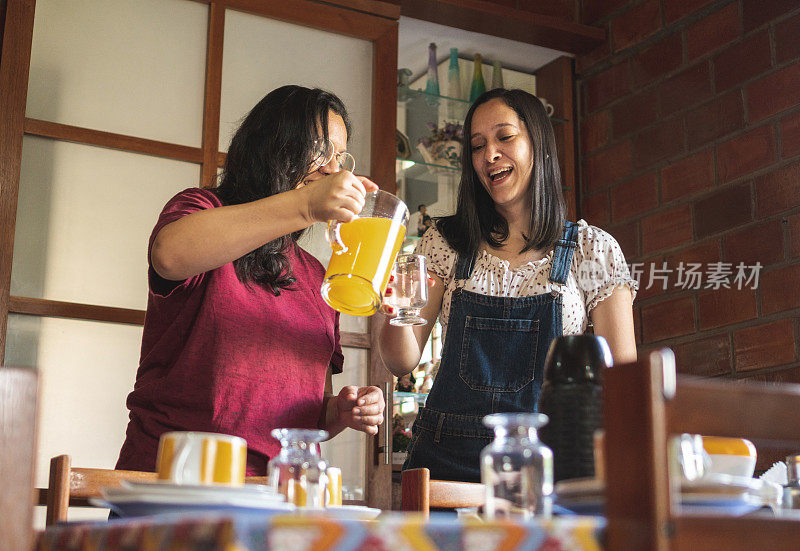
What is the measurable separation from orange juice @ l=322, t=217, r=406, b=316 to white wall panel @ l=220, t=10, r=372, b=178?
1267 mm

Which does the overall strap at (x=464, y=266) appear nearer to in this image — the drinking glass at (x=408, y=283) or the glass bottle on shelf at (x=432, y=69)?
the drinking glass at (x=408, y=283)

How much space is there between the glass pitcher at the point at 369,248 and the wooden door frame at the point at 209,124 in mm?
961

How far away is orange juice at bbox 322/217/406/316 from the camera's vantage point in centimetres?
123

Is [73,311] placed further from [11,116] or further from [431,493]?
[431,493]

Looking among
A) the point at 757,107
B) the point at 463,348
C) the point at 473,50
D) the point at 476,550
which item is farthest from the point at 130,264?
the point at 476,550

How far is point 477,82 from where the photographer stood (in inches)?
121

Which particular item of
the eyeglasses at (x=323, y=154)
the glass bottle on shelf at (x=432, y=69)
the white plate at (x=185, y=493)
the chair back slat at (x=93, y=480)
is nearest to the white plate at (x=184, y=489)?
the white plate at (x=185, y=493)

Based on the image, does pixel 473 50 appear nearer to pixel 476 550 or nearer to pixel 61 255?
pixel 61 255

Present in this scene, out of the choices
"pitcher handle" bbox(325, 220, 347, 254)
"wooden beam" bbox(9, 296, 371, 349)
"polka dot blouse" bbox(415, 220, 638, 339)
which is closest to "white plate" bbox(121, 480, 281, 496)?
"pitcher handle" bbox(325, 220, 347, 254)

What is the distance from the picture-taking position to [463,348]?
1.69 m

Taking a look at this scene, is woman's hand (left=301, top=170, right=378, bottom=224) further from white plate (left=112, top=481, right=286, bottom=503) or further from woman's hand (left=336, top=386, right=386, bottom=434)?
white plate (left=112, top=481, right=286, bottom=503)

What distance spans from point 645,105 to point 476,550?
8.02 feet

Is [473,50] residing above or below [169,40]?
above

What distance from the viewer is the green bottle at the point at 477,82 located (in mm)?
3078
